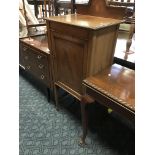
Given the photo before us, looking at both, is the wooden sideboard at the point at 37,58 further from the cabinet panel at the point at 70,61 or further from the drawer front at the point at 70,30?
the drawer front at the point at 70,30

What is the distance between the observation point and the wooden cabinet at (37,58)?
1.74 m

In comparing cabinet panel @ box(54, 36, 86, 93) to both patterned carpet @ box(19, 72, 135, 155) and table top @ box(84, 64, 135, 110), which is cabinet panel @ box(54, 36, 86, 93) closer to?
table top @ box(84, 64, 135, 110)

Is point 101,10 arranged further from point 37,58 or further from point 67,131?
point 67,131

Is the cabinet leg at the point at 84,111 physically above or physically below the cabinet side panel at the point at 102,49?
below

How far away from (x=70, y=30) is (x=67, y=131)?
1056 millimetres

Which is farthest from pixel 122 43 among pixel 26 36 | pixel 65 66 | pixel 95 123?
pixel 26 36

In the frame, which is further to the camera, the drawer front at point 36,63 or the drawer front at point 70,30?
the drawer front at point 36,63

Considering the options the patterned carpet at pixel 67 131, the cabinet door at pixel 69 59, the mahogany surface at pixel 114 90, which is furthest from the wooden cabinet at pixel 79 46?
the patterned carpet at pixel 67 131

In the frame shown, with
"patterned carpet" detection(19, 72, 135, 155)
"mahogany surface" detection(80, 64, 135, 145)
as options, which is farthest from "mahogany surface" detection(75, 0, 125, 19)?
"patterned carpet" detection(19, 72, 135, 155)

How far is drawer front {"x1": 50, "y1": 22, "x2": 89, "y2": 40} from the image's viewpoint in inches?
45.4

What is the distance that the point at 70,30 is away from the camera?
1254mm

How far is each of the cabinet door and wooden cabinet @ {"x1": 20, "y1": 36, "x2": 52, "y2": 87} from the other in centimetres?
17

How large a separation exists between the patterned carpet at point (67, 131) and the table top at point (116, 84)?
27.3 inches
